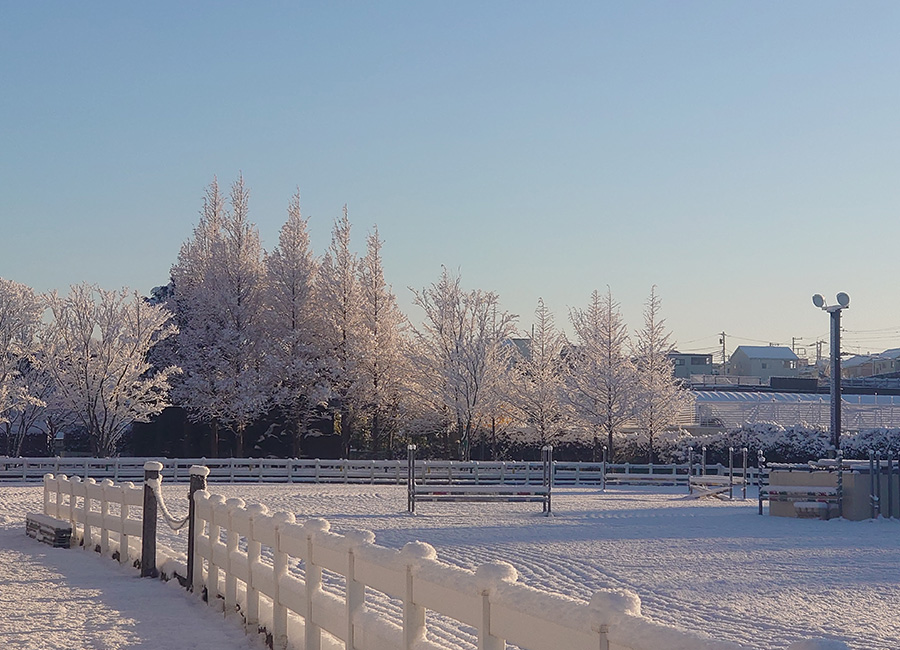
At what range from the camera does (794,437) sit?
42969mm

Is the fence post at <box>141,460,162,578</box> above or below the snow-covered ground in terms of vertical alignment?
above

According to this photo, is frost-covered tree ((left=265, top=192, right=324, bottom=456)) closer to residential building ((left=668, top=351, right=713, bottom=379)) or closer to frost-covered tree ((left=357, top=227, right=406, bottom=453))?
frost-covered tree ((left=357, top=227, right=406, bottom=453))

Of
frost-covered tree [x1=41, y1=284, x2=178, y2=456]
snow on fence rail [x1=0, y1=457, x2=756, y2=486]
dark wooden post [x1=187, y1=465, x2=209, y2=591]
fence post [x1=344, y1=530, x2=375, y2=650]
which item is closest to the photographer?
fence post [x1=344, y1=530, x2=375, y2=650]

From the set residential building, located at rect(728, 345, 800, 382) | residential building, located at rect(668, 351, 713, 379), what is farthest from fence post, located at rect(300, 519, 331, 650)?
residential building, located at rect(668, 351, 713, 379)

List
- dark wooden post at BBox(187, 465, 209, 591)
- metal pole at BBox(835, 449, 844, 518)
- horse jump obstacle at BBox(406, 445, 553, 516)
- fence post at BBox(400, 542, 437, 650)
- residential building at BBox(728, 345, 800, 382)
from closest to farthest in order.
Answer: fence post at BBox(400, 542, 437, 650), dark wooden post at BBox(187, 465, 209, 591), horse jump obstacle at BBox(406, 445, 553, 516), metal pole at BBox(835, 449, 844, 518), residential building at BBox(728, 345, 800, 382)

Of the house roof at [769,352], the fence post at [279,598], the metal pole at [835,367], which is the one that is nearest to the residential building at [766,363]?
the house roof at [769,352]

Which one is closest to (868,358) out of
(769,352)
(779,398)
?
(769,352)

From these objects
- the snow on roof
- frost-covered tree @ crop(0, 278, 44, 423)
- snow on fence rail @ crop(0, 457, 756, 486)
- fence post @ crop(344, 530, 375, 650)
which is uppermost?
frost-covered tree @ crop(0, 278, 44, 423)

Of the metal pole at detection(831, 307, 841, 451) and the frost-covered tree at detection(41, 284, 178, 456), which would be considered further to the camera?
the frost-covered tree at detection(41, 284, 178, 456)

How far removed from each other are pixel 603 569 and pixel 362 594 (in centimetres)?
829

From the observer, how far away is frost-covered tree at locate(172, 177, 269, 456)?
4381 cm

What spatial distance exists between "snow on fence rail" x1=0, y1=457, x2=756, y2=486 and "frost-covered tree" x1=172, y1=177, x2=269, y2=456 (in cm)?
574

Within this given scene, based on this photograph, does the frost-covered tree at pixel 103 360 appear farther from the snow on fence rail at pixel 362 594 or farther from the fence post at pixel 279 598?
the fence post at pixel 279 598

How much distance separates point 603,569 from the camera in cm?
1441
